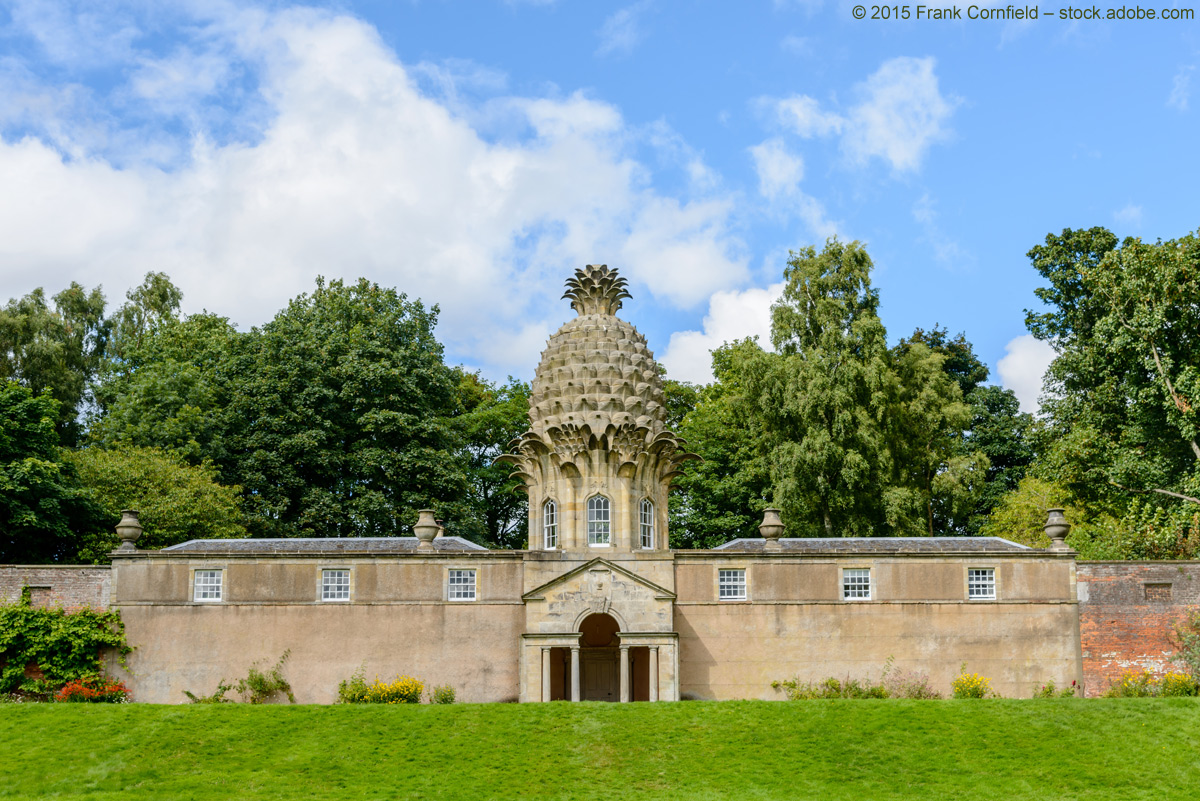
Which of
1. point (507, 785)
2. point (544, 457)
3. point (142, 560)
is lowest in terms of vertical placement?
point (507, 785)

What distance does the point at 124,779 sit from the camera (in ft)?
81.0

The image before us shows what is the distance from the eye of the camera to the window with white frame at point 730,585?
117 feet

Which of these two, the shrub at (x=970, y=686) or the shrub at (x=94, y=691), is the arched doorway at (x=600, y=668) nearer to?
the shrub at (x=970, y=686)

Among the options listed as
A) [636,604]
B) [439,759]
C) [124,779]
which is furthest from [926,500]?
[124,779]

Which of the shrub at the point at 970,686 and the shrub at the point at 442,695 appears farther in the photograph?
the shrub at the point at 970,686

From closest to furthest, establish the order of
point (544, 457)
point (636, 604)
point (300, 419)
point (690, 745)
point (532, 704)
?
point (690, 745) → point (532, 704) → point (636, 604) → point (544, 457) → point (300, 419)

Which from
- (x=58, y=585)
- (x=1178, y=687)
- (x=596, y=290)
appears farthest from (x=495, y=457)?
(x=1178, y=687)

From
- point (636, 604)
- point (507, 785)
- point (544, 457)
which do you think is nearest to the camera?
point (507, 785)

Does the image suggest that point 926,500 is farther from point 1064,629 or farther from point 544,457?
point 544,457

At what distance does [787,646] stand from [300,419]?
2528cm

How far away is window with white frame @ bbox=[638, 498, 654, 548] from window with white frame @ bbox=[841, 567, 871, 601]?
20.0ft

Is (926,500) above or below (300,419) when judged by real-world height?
below

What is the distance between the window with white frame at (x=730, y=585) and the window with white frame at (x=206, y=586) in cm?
1540

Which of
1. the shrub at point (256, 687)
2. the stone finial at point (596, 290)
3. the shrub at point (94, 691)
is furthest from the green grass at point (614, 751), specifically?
the stone finial at point (596, 290)
